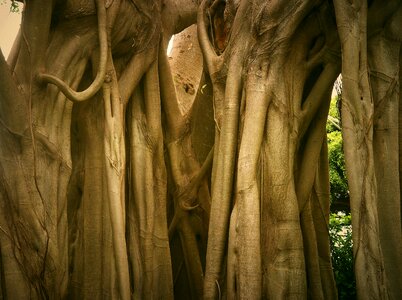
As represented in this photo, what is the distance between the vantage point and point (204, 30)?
204 inches

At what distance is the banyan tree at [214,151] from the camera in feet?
12.2

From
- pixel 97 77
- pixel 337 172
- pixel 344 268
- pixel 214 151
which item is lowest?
pixel 344 268

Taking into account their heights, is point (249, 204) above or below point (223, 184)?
below

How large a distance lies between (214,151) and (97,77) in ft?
4.19

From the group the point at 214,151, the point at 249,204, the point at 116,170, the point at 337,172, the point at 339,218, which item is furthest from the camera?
the point at 337,172

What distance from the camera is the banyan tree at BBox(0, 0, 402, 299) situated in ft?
12.2

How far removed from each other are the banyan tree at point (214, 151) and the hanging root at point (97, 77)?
0.02 m

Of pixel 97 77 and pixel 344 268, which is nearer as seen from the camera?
pixel 97 77

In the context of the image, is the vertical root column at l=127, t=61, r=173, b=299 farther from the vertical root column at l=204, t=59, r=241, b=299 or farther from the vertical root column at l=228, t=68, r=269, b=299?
the vertical root column at l=228, t=68, r=269, b=299

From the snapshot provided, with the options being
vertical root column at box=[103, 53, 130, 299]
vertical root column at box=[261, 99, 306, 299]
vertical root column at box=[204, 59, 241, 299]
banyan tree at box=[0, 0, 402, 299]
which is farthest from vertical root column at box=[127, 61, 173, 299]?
vertical root column at box=[261, 99, 306, 299]

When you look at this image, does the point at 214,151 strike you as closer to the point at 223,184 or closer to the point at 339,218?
the point at 223,184

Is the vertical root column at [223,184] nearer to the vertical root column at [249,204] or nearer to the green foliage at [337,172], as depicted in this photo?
the vertical root column at [249,204]

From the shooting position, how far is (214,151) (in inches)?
183

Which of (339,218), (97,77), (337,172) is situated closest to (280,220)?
(97,77)
